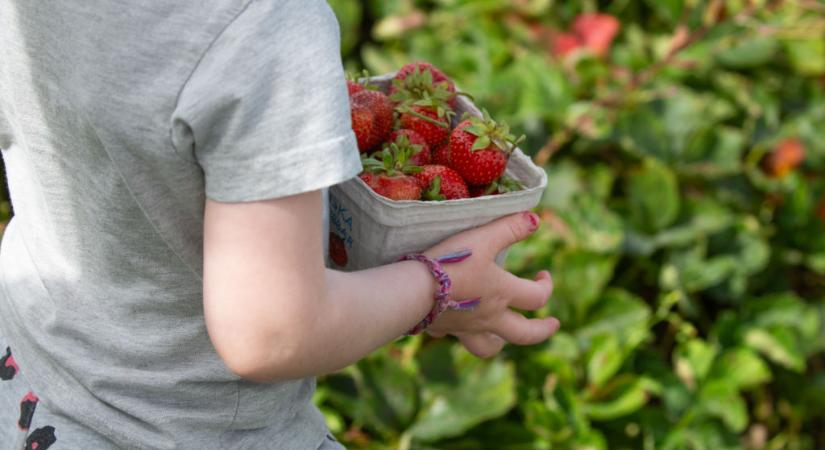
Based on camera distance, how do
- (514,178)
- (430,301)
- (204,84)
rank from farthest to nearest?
1. (514,178)
2. (430,301)
3. (204,84)

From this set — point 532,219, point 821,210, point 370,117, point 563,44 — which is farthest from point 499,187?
point 821,210

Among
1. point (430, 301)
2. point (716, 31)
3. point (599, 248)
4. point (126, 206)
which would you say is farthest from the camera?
point (716, 31)

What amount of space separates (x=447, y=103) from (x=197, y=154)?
1.57ft

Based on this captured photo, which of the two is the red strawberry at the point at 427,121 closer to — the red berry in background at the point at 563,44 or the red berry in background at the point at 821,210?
the red berry in background at the point at 563,44

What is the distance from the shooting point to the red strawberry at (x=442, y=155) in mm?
1070

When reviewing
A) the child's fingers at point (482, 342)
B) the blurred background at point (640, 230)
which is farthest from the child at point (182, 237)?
the blurred background at point (640, 230)

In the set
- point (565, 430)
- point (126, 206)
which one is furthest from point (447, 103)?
point (565, 430)

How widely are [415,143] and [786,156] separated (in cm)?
165

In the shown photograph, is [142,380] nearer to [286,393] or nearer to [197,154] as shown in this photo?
[286,393]

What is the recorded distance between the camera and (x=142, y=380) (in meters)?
0.89

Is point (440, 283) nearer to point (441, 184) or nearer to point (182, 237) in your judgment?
point (441, 184)

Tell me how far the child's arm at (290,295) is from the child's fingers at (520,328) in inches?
8.5

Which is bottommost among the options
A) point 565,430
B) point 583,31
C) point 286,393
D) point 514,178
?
point 565,430

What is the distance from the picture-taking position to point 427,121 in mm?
1078
